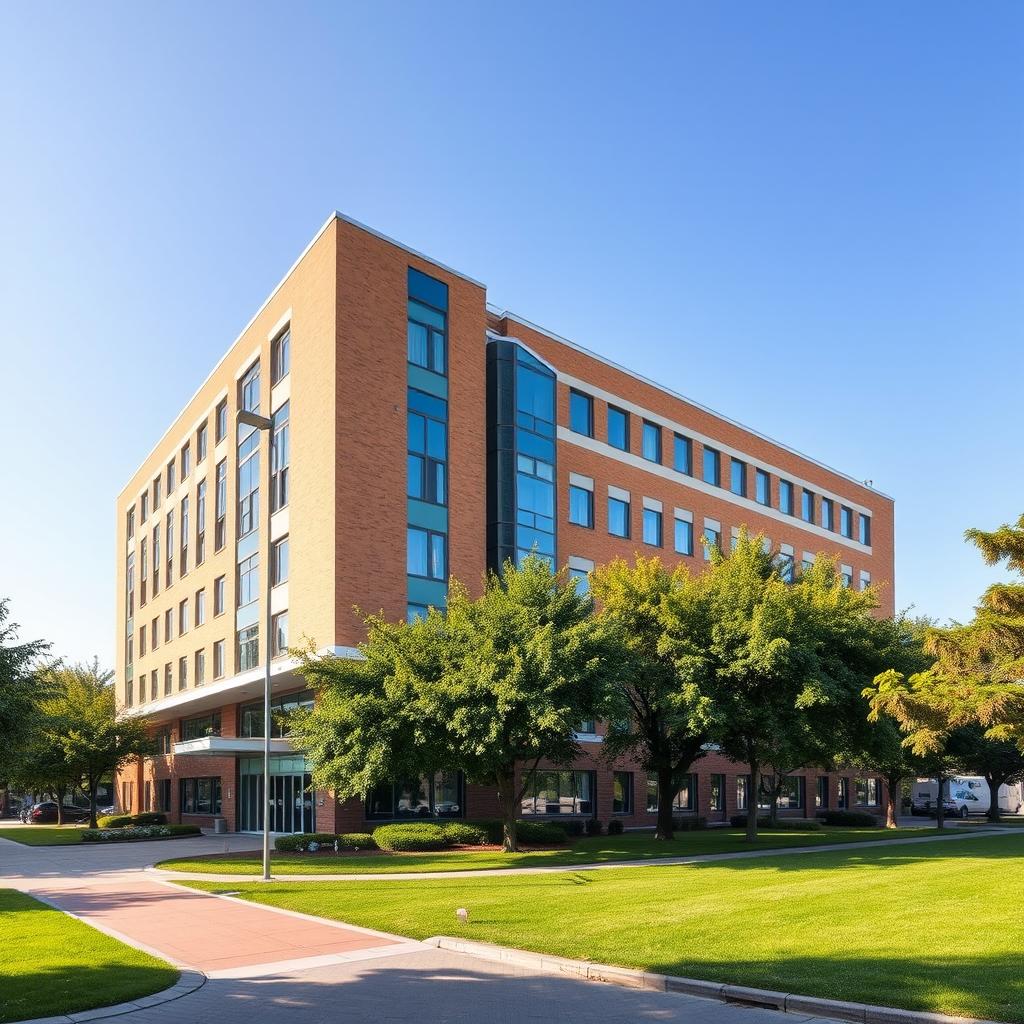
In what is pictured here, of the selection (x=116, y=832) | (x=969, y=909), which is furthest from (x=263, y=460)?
(x=969, y=909)

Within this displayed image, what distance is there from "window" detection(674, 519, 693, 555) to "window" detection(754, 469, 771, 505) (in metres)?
7.30

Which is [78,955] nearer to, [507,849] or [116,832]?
[507,849]

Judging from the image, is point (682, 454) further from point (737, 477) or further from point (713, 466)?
point (737, 477)

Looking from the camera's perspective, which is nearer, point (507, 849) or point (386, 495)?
point (507, 849)

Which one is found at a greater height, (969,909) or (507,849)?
(969,909)

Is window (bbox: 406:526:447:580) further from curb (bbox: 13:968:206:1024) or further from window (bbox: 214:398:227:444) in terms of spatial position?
curb (bbox: 13:968:206:1024)

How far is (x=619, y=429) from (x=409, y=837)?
23133 millimetres

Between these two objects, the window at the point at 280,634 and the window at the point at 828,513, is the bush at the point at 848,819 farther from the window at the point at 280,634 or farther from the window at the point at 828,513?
the window at the point at 280,634

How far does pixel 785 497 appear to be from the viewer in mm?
61000

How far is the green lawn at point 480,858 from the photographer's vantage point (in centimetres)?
2695

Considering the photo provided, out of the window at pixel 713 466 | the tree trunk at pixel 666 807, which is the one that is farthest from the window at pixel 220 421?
the tree trunk at pixel 666 807

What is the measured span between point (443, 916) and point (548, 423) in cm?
2841

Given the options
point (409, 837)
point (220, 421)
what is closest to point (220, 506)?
point (220, 421)

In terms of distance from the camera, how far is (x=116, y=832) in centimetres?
4281
